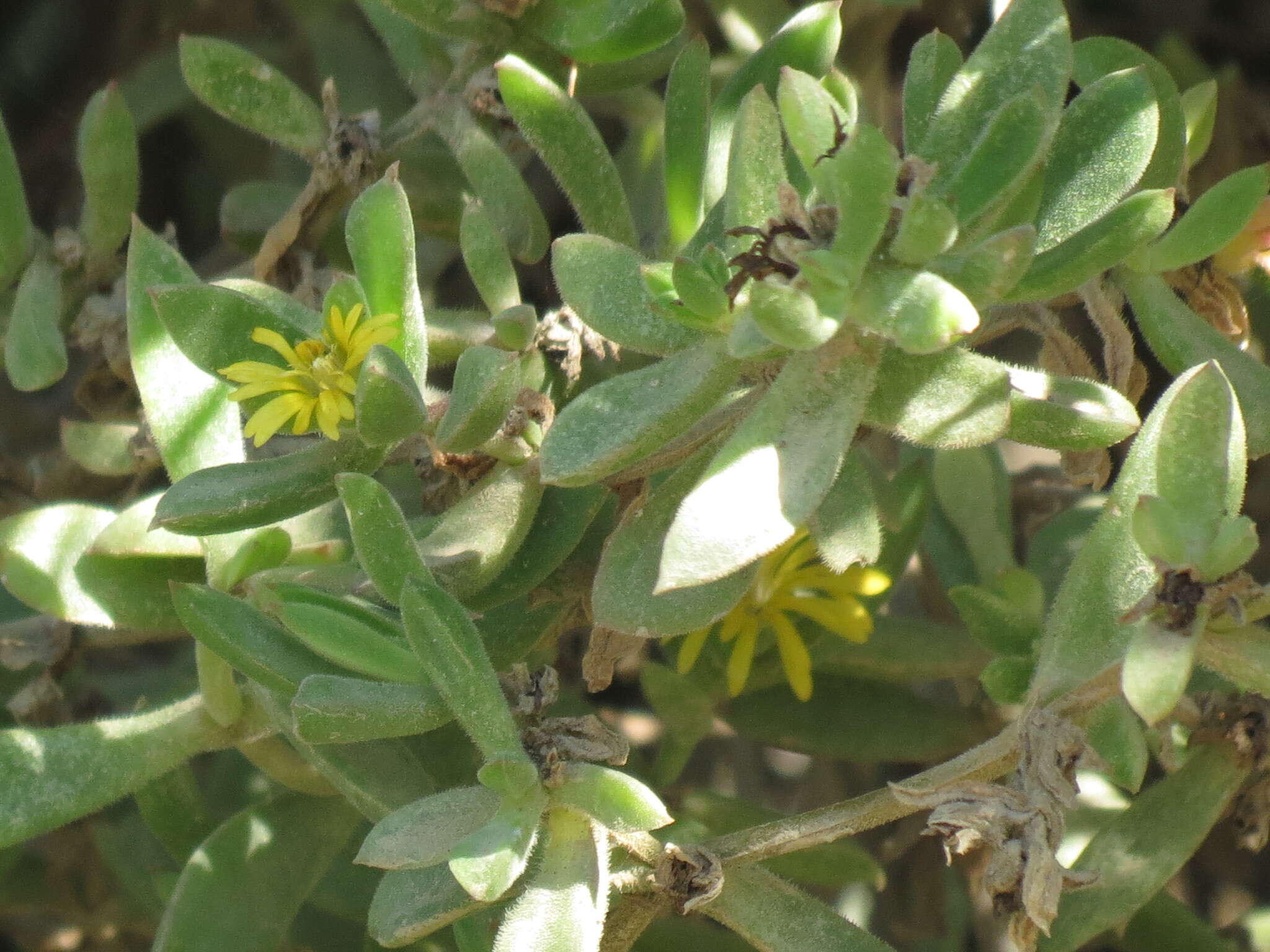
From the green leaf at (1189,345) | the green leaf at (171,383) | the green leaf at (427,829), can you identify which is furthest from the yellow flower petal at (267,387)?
the green leaf at (1189,345)

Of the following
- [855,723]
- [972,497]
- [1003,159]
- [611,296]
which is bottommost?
[855,723]

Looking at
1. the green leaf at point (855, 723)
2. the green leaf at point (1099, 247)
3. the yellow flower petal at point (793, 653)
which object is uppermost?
the green leaf at point (1099, 247)

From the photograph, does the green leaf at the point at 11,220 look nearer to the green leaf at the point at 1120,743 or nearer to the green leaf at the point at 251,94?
the green leaf at the point at 251,94

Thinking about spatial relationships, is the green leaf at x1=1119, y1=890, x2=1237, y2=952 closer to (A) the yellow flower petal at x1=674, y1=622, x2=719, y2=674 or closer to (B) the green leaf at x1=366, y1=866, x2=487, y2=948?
(A) the yellow flower petal at x1=674, y1=622, x2=719, y2=674

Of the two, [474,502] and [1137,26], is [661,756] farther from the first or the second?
[1137,26]

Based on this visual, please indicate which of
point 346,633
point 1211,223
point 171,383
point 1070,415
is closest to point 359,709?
point 346,633

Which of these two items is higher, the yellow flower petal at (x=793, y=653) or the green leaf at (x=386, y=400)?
the green leaf at (x=386, y=400)

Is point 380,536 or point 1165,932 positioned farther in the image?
point 1165,932

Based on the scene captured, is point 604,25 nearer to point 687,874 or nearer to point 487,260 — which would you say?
point 487,260
